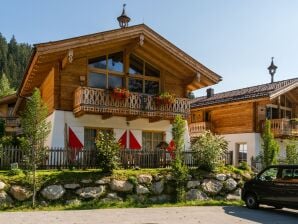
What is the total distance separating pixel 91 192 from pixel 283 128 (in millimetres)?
17961

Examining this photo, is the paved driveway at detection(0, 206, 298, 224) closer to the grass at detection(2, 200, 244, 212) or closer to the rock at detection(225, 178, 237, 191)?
the grass at detection(2, 200, 244, 212)

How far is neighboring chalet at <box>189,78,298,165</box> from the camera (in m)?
28.1

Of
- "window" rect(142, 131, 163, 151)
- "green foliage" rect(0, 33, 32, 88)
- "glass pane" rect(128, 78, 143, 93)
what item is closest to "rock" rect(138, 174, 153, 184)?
"window" rect(142, 131, 163, 151)

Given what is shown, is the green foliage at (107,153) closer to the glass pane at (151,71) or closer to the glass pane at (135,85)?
the glass pane at (135,85)

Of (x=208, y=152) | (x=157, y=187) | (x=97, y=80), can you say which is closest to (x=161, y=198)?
(x=157, y=187)

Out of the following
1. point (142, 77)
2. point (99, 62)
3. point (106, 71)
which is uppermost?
point (99, 62)

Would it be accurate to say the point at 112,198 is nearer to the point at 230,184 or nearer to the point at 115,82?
the point at 230,184

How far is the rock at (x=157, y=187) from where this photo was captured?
52.7 ft

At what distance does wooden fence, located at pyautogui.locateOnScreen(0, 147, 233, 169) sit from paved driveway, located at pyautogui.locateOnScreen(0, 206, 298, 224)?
3.36m

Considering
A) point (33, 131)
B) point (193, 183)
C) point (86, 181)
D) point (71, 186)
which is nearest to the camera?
point (33, 131)

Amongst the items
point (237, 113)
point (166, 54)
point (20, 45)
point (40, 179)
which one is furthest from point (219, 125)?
point (20, 45)

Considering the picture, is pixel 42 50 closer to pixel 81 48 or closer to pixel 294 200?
pixel 81 48

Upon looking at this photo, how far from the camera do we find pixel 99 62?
21.0m

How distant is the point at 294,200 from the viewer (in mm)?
12945
